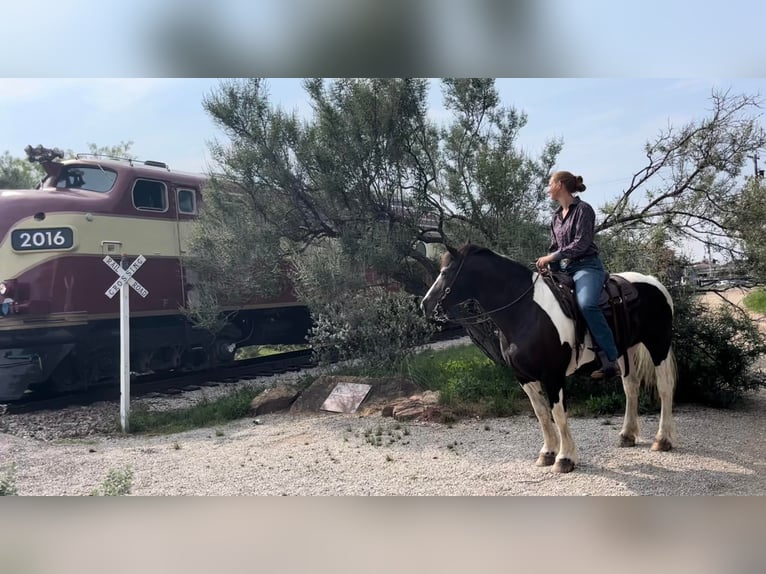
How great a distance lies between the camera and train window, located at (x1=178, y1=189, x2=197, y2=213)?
8.12 m

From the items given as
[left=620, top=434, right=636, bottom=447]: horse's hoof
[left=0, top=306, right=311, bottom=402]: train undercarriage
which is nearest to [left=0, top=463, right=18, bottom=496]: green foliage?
A: [left=0, top=306, right=311, bottom=402]: train undercarriage

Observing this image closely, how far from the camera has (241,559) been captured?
11.8 feet

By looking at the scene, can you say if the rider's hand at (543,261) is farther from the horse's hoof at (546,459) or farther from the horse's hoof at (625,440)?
the horse's hoof at (625,440)

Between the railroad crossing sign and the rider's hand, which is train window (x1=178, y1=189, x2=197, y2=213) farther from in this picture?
the rider's hand

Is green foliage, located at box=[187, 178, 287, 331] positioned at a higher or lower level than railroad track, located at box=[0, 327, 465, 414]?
higher

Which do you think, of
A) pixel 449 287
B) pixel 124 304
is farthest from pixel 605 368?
pixel 124 304

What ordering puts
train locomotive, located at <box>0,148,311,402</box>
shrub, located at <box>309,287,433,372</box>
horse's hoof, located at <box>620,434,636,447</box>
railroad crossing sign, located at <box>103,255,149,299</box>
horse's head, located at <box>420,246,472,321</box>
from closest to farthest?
1. horse's head, located at <box>420,246,472,321</box>
2. horse's hoof, located at <box>620,434,636,447</box>
3. railroad crossing sign, located at <box>103,255,149,299</box>
4. train locomotive, located at <box>0,148,311,402</box>
5. shrub, located at <box>309,287,433,372</box>

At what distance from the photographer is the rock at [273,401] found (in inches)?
275

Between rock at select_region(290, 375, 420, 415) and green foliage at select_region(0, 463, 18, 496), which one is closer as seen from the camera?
green foliage at select_region(0, 463, 18, 496)

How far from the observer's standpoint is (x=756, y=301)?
6.52 meters

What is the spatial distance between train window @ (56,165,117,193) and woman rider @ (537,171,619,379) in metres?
5.61

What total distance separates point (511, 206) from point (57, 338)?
5452 mm

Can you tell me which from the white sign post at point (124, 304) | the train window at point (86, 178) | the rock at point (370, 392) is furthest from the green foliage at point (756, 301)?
the train window at point (86, 178)
